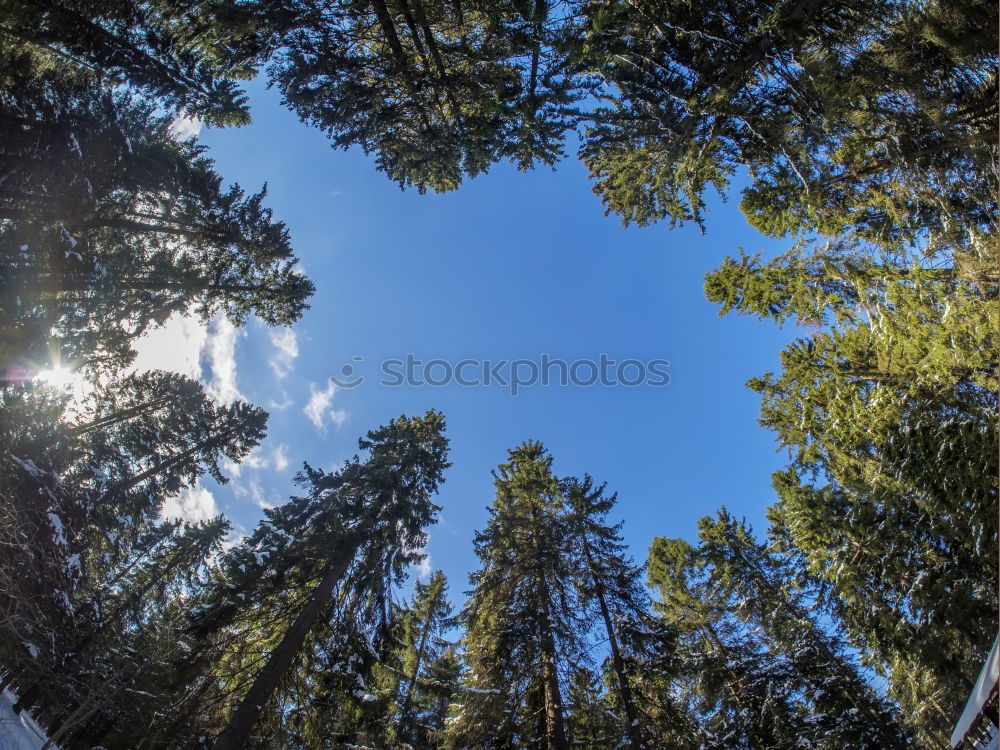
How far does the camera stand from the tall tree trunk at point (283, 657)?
8109 mm

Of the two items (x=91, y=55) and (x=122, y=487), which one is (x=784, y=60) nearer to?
(x=91, y=55)

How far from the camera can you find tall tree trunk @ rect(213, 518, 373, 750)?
811cm

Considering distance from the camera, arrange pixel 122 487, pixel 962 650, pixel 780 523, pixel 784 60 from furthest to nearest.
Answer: pixel 122 487, pixel 780 523, pixel 962 650, pixel 784 60

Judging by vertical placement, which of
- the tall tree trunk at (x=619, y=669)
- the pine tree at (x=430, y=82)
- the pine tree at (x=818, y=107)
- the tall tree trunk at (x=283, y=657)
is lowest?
the tall tree trunk at (x=283, y=657)

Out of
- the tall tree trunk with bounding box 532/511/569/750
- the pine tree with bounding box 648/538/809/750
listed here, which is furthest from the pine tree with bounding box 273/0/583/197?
the pine tree with bounding box 648/538/809/750

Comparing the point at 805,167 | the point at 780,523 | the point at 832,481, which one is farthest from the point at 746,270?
the point at 780,523

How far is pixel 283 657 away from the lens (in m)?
9.37

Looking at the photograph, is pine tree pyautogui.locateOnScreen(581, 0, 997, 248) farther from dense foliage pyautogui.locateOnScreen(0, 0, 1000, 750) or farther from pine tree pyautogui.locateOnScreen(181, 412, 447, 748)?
pine tree pyautogui.locateOnScreen(181, 412, 447, 748)

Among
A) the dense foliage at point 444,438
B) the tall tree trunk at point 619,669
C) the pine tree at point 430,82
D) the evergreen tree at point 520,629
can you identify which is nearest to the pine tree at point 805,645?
the dense foliage at point 444,438

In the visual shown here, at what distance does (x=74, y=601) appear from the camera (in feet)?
34.7

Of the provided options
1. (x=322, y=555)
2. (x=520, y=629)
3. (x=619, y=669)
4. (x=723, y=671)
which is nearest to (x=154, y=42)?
(x=322, y=555)

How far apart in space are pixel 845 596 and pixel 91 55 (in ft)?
66.8

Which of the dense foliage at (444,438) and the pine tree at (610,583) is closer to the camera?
the dense foliage at (444,438)

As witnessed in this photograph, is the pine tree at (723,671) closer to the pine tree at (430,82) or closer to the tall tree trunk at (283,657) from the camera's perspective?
the tall tree trunk at (283,657)
